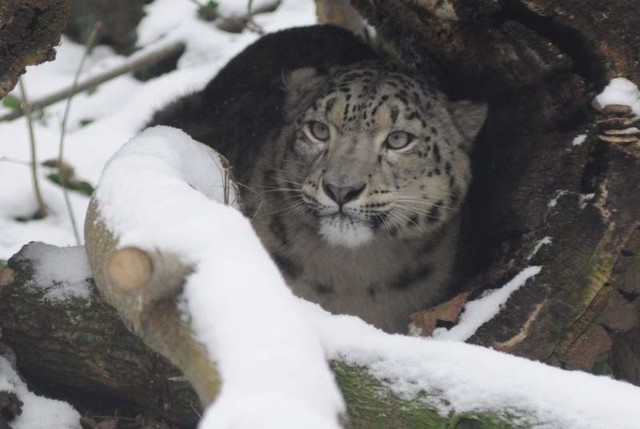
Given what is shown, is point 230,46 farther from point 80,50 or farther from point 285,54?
point 285,54

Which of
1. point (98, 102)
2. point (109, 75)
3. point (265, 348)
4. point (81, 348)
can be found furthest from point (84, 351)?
point (98, 102)

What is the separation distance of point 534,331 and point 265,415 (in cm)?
248

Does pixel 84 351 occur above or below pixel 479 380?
below

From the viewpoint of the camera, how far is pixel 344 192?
464 centimetres

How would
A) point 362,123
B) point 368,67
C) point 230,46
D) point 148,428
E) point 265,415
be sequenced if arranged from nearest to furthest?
point 265,415, point 148,428, point 362,123, point 368,67, point 230,46

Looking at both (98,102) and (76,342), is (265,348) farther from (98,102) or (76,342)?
(98,102)

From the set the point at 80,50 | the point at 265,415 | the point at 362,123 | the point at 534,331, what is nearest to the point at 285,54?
the point at 362,123

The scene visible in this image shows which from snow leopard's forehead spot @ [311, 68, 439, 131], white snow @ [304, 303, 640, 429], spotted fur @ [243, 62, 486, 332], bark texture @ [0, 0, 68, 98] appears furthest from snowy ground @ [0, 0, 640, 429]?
snow leopard's forehead spot @ [311, 68, 439, 131]

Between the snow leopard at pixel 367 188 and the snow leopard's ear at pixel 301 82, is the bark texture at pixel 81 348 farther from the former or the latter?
the snow leopard's ear at pixel 301 82

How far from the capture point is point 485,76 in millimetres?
5125

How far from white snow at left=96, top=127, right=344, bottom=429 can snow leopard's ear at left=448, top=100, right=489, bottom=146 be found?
7.45ft

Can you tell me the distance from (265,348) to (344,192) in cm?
237

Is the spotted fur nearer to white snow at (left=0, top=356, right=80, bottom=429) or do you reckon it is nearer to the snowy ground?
the snowy ground

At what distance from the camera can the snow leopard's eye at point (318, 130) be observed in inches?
199
